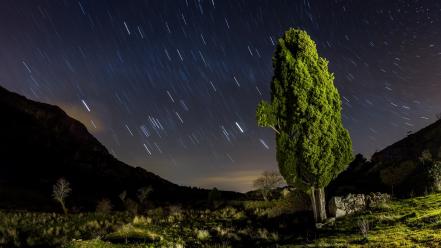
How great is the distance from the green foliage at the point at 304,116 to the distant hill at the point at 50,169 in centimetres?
4814

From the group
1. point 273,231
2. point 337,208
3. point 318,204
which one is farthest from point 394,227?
point 273,231

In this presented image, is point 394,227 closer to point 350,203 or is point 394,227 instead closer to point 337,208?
point 337,208

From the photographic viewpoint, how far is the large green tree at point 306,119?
25125 millimetres

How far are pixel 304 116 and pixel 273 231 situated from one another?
749 cm

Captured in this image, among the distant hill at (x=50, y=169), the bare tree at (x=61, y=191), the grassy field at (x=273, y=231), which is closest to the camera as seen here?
the grassy field at (x=273, y=231)

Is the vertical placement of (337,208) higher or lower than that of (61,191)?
lower

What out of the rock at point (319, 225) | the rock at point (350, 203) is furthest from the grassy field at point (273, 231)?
the rock at point (350, 203)

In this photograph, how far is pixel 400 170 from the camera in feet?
105

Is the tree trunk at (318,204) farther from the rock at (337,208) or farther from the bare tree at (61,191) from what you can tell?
the bare tree at (61,191)

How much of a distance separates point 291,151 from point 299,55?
6.32 meters

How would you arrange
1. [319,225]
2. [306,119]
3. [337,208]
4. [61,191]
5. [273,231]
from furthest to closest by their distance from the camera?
[61,191], [306,119], [337,208], [273,231], [319,225]

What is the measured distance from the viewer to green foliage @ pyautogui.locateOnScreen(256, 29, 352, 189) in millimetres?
25141

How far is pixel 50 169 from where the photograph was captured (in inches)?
3866

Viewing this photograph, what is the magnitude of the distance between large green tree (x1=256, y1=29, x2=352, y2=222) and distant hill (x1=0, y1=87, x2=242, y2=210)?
4811cm
